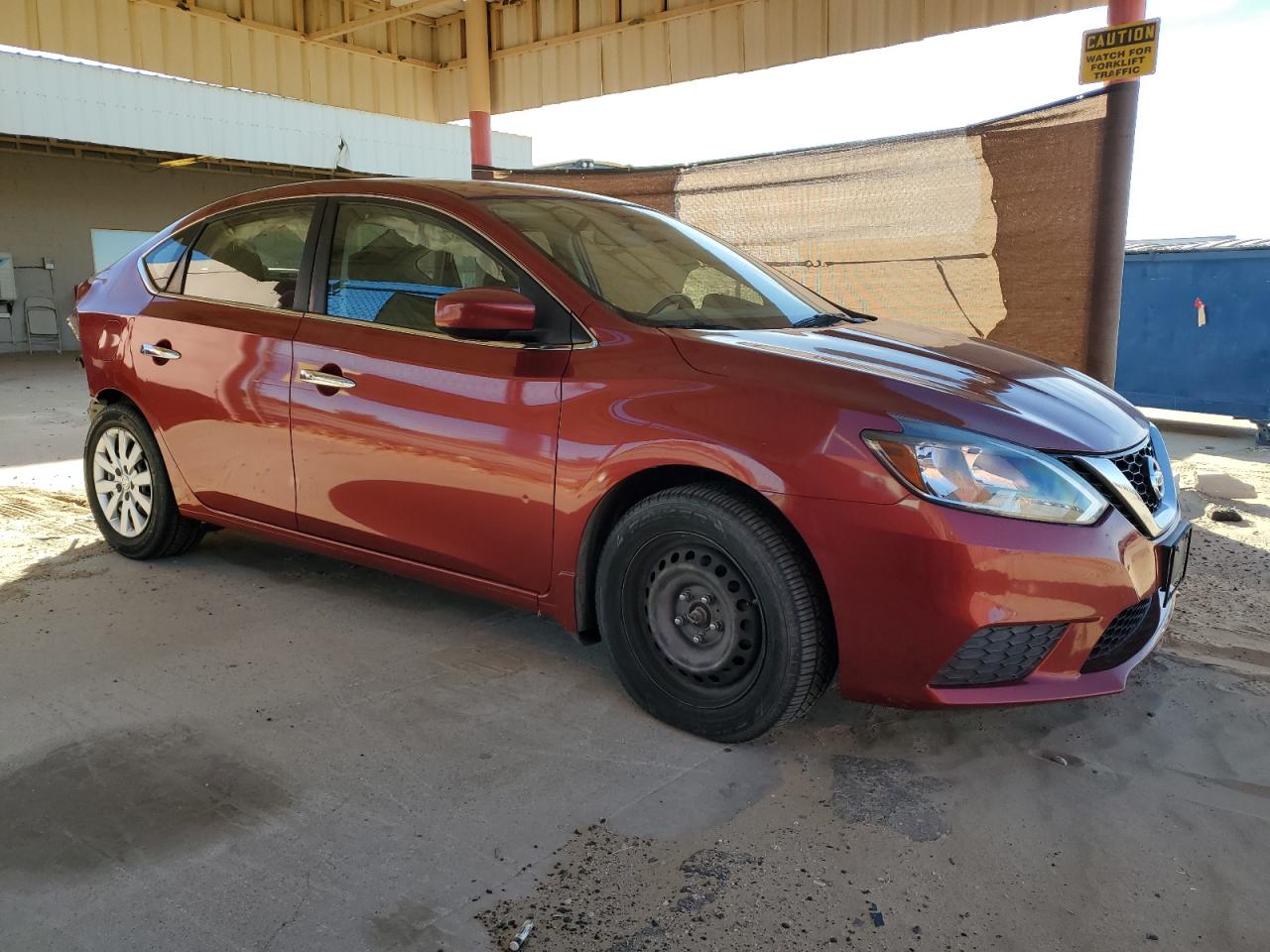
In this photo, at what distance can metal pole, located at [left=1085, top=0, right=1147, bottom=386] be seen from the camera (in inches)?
191

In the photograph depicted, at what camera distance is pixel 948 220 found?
5.48 meters

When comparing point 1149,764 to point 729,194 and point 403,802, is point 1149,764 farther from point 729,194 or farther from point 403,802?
point 729,194

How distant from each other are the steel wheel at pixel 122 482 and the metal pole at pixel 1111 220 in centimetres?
457

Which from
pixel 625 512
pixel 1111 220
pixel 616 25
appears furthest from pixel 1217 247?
pixel 625 512

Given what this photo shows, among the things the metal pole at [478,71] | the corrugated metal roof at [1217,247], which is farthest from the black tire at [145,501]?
the corrugated metal roof at [1217,247]

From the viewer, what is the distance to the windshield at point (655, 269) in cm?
313

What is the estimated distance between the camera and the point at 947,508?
2363 mm

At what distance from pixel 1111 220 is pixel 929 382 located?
297 centimetres

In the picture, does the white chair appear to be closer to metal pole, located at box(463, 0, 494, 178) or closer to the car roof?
metal pole, located at box(463, 0, 494, 178)

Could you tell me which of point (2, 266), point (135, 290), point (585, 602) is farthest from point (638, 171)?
point (2, 266)

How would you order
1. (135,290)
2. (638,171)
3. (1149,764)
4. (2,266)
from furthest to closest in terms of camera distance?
(2,266), (638,171), (135,290), (1149,764)

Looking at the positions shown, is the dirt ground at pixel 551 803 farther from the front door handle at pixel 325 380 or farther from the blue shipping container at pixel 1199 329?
the blue shipping container at pixel 1199 329

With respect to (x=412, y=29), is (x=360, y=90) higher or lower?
lower

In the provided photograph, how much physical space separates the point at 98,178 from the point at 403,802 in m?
19.6
